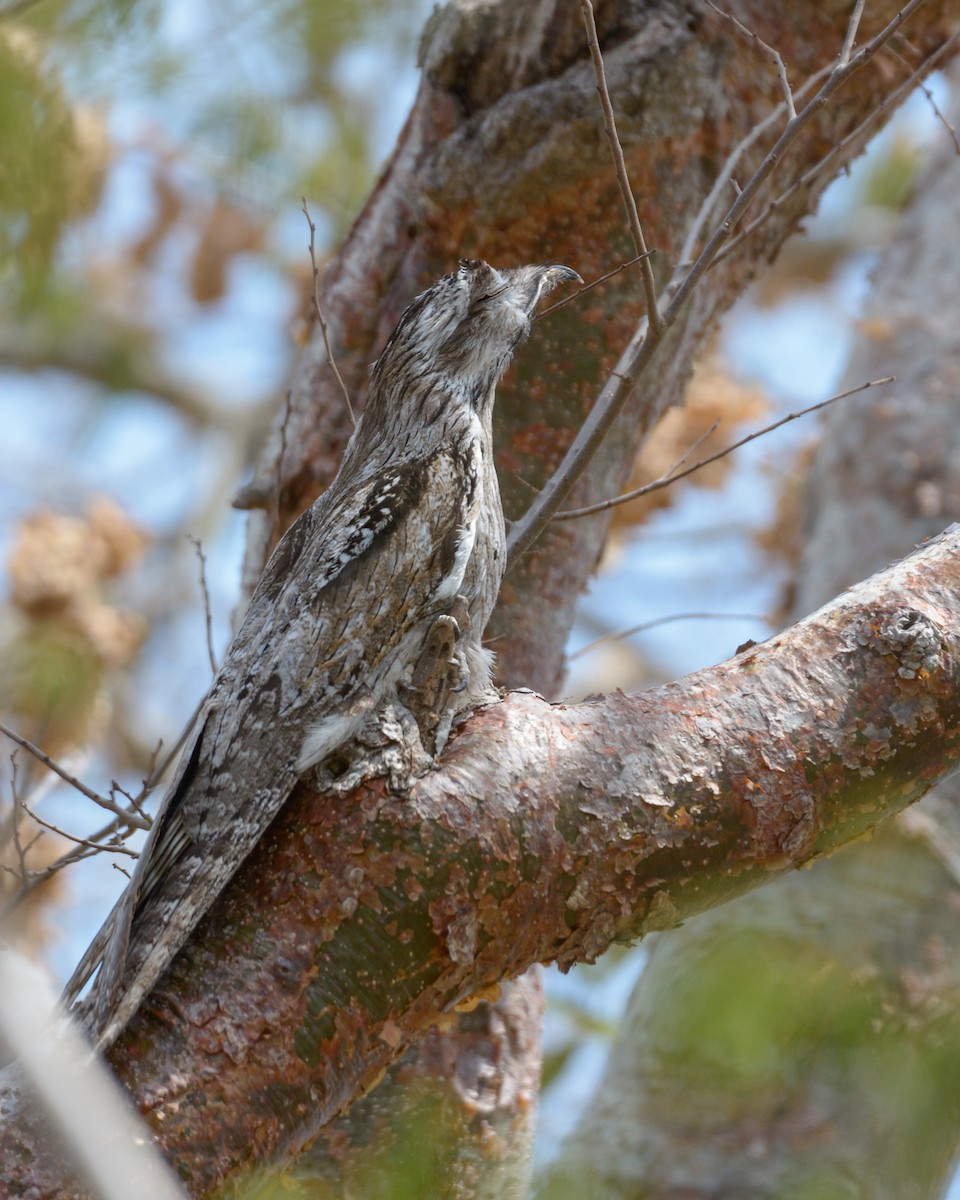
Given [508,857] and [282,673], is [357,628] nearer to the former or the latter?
[282,673]

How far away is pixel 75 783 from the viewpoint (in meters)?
2.80

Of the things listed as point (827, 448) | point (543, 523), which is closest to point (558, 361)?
point (543, 523)

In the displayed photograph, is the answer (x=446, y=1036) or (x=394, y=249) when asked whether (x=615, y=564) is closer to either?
(x=394, y=249)

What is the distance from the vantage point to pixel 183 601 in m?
7.80

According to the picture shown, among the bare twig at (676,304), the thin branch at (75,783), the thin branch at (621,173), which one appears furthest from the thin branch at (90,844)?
the thin branch at (621,173)

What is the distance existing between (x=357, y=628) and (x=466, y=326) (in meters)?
1.03

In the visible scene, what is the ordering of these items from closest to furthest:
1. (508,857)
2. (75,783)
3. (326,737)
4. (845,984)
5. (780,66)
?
(845,984), (508,857), (326,737), (75,783), (780,66)

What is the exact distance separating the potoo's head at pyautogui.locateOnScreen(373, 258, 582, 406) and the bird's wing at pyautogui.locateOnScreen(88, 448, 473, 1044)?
0.34m

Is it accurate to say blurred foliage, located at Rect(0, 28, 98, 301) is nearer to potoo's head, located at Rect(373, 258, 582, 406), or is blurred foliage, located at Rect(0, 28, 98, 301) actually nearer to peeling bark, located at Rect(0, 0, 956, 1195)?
potoo's head, located at Rect(373, 258, 582, 406)

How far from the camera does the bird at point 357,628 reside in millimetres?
2459

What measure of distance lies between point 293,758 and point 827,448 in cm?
501

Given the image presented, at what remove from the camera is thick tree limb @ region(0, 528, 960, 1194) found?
2.30 meters

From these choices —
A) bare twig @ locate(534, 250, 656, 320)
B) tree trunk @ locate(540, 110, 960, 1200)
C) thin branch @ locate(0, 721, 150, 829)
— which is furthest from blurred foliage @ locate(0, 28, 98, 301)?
tree trunk @ locate(540, 110, 960, 1200)

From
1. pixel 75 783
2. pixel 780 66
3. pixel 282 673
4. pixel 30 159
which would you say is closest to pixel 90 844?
pixel 75 783
